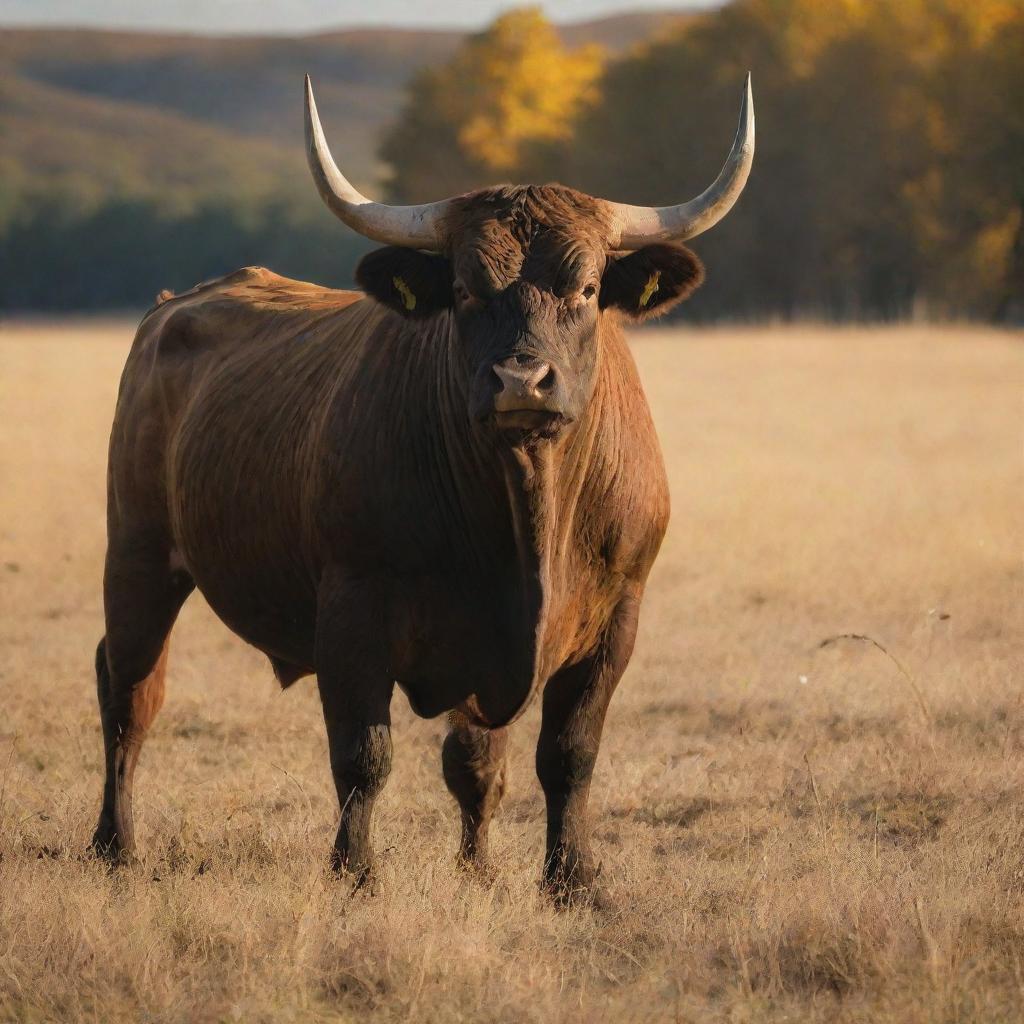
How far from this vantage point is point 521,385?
453 cm

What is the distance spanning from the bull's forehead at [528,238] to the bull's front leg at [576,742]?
3.90 ft

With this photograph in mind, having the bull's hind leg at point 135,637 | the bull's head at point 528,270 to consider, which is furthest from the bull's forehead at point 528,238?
the bull's hind leg at point 135,637

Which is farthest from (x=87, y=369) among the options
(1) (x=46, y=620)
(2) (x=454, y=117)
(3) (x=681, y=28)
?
(2) (x=454, y=117)

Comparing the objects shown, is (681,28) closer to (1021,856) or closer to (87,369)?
(87,369)

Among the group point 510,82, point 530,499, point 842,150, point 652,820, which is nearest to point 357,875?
point 530,499

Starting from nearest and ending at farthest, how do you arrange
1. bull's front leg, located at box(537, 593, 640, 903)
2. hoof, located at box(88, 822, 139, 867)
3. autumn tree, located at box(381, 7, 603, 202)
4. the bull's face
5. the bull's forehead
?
the bull's face → the bull's forehead → bull's front leg, located at box(537, 593, 640, 903) → hoof, located at box(88, 822, 139, 867) → autumn tree, located at box(381, 7, 603, 202)

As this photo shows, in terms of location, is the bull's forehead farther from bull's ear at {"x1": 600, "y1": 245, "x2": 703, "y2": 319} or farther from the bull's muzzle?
the bull's muzzle

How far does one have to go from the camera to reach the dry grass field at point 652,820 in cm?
445

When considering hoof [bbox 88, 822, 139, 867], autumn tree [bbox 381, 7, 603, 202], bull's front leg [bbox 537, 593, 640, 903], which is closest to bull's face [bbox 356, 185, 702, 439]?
bull's front leg [bbox 537, 593, 640, 903]

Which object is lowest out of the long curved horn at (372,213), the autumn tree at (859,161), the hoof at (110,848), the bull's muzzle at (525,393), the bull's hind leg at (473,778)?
the hoof at (110,848)

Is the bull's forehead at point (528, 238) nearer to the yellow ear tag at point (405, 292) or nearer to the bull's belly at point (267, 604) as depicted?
the yellow ear tag at point (405, 292)

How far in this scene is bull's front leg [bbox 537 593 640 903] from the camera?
559 centimetres

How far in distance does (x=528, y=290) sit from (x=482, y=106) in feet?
214

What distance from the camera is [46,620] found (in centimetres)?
1051
